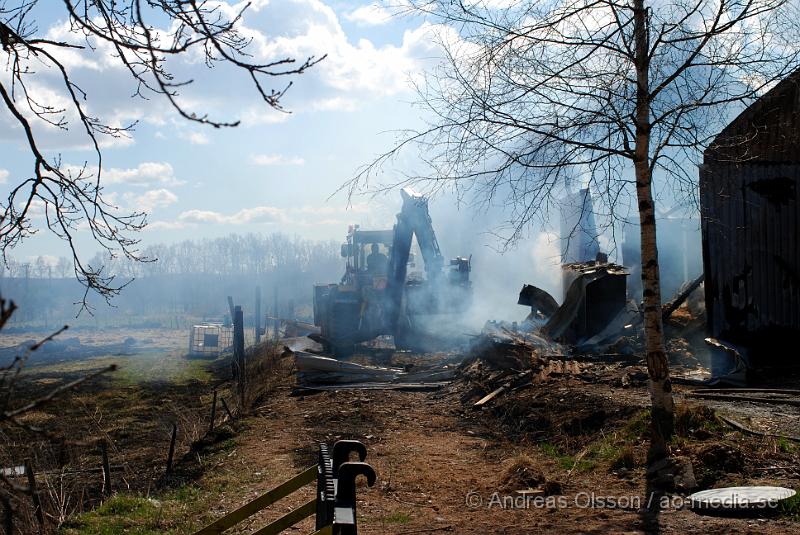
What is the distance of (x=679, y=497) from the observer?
22.2 ft

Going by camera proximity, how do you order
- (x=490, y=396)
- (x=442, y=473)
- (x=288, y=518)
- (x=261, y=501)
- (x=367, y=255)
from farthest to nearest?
(x=367, y=255)
(x=490, y=396)
(x=442, y=473)
(x=261, y=501)
(x=288, y=518)

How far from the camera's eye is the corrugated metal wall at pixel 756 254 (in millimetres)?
13578

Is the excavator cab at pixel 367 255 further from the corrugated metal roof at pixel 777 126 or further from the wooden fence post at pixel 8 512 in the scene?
the wooden fence post at pixel 8 512

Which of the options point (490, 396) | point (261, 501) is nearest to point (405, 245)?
point (490, 396)

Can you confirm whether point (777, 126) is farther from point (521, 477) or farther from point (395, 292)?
point (395, 292)

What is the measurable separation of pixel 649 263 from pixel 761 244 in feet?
23.6

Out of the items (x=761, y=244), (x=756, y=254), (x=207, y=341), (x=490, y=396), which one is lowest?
(x=207, y=341)

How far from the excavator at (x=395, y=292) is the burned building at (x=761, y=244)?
12.6m

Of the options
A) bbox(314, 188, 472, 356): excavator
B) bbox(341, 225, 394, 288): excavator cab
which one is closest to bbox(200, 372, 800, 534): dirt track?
bbox(314, 188, 472, 356): excavator

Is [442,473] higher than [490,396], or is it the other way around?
[490,396]

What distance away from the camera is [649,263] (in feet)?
26.4

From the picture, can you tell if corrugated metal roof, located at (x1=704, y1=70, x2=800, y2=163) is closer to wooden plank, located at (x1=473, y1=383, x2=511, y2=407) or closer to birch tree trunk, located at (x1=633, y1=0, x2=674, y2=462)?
birch tree trunk, located at (x1=633, y1=0, x2=674, y2=462)

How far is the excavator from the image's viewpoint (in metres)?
25.9

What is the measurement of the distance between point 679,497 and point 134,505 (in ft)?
19.4
